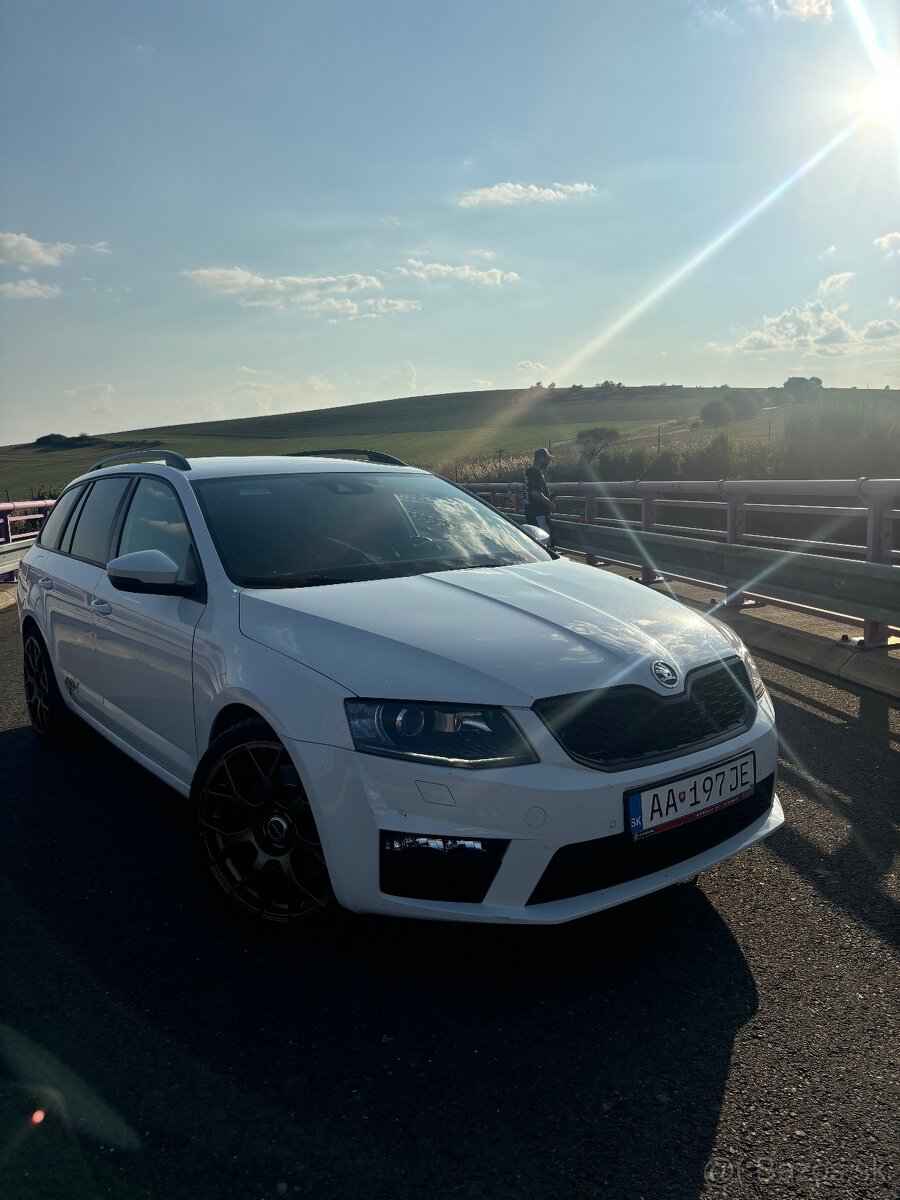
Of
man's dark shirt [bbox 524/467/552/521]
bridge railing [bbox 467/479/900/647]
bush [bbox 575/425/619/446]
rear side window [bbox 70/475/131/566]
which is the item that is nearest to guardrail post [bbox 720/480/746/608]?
bridge railing [bbox 467/479/900/647]

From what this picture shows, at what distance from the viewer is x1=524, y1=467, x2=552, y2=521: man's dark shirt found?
38.5ft

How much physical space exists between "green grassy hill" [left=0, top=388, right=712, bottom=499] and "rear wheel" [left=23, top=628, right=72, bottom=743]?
47.1 m

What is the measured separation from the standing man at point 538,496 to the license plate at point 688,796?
866 centimetres

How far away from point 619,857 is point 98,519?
3424 millimetres

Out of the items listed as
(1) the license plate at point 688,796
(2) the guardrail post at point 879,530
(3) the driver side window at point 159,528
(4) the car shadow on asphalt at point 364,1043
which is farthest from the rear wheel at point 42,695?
(2) the guardrail post at point 879,530

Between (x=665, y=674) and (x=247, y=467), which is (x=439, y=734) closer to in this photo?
(x=665, y=674)

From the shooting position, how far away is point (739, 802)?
302 centimetres

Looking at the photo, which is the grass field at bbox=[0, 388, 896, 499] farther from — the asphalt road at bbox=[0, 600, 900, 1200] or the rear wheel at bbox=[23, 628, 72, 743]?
the asphalt road at bbox=[0, 600, 900, 1200]

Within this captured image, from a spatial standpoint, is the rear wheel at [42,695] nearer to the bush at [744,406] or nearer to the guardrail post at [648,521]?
the guardrail post at [648,521]

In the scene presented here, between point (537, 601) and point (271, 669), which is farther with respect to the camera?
point (537, 601)

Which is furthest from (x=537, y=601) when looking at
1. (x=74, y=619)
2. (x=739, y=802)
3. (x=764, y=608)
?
(x=764, y=608)

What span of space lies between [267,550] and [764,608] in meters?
6.17

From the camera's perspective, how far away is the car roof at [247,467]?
4.29 m

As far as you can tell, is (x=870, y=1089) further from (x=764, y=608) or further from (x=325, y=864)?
(x=764, y=608)
